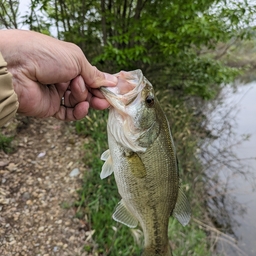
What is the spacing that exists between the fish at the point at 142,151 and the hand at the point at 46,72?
6.0 inches

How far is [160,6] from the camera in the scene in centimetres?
537

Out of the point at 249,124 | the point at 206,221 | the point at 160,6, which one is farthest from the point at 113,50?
the point at 249,124

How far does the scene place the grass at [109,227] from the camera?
10.3ft

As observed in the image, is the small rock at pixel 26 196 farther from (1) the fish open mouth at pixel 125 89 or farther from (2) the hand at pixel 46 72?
(1) the fish open mouth at pixel 125 89

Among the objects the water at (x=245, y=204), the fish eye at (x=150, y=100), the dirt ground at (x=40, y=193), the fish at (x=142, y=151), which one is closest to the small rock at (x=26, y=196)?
the dirt ground at (x=40, y=193)

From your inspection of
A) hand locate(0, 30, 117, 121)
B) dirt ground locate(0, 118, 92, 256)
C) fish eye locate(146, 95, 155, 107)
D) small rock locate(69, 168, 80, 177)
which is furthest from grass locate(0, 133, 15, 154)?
fish eye locate(146, 95, 155, 107)

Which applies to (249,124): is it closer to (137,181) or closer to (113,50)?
(113,50)

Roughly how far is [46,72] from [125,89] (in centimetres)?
50

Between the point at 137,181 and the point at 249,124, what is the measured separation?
7.17 meters

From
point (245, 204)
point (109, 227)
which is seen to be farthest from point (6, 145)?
point (245, 204)

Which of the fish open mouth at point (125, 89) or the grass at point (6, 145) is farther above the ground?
the fish open mouth at point (125, 89)

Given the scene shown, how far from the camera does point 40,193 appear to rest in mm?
3838

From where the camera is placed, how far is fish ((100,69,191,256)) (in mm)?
1774

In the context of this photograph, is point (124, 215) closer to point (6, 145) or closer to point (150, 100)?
point (150, 100)
